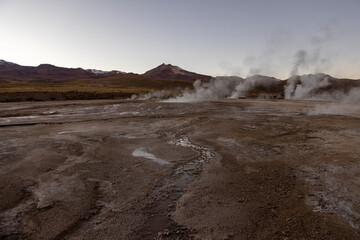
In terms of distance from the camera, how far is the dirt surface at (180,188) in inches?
155

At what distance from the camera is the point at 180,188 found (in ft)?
18.3

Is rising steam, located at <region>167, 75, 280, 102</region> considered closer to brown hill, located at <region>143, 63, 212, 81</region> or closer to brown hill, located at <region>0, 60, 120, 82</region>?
brown hill, located at <region>0, 60, 120, 82</region>

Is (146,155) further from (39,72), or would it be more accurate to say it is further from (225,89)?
(39,72)

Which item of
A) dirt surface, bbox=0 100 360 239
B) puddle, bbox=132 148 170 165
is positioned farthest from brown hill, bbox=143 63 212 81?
puddle, bbox=132 148 170 165

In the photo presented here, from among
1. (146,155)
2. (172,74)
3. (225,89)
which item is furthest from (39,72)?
(146,155)

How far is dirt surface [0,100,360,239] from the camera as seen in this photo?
3949 millimetres

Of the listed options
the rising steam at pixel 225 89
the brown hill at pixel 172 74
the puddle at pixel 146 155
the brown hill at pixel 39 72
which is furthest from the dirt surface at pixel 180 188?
the brown hill at pixel 172 74

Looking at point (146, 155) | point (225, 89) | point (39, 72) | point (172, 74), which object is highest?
point (172, 74)

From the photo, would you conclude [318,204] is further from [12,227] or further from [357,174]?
[12,227]

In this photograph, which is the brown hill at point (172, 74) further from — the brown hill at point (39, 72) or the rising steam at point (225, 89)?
the rising steam at point (225, 89)

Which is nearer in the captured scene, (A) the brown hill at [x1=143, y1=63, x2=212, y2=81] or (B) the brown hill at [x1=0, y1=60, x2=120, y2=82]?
(B) the brown hill at [x1=0, y1=60, x2=120, y2=82]

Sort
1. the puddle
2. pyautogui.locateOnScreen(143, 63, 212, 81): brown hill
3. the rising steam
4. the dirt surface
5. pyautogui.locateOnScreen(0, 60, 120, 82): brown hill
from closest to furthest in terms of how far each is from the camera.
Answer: the dirt surface < the puddle < the rising steam < pyautogui.locateOnScreen(0, 60, 120, 82): brown hill < pyautogui.locateOnScreen(143, 63, 212, 81): brown hill

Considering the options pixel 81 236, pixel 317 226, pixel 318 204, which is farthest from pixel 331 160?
pixel 81 236

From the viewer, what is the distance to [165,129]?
12.8 metres
